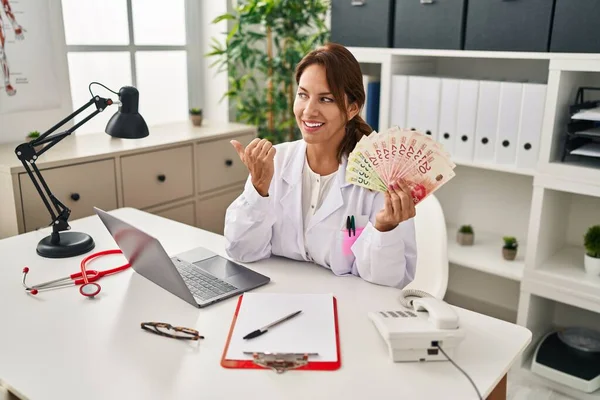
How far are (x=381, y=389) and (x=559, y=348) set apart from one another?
1760 mm

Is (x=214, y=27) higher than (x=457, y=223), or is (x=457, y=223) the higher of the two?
(x=214, y=27)

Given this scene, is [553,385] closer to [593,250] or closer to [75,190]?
[593,250]

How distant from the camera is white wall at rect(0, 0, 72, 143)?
2574 millimetres

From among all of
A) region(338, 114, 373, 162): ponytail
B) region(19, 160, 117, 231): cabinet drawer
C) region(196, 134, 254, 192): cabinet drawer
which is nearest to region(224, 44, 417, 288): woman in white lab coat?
region(338, 114, 373, 162): ponytail

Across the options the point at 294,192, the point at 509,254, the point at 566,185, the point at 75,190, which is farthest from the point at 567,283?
the point at 75,190

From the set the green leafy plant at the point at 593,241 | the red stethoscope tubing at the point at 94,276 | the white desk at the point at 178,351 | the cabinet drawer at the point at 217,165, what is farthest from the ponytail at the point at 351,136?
the cabinet drawer at the point at 217,165

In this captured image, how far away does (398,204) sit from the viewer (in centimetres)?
138

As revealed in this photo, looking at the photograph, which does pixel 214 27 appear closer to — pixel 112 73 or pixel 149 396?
pixel 112 73

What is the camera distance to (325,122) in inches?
63.2

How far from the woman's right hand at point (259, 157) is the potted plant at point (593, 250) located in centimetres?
144

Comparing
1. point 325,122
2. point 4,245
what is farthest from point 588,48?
point 4,245

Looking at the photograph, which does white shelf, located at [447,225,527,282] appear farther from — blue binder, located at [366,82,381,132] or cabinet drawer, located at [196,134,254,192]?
cabinet drawer, located at [196,134,254,192]

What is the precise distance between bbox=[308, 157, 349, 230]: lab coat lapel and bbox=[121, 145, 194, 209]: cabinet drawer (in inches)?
46.1

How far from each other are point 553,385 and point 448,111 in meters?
1.23
